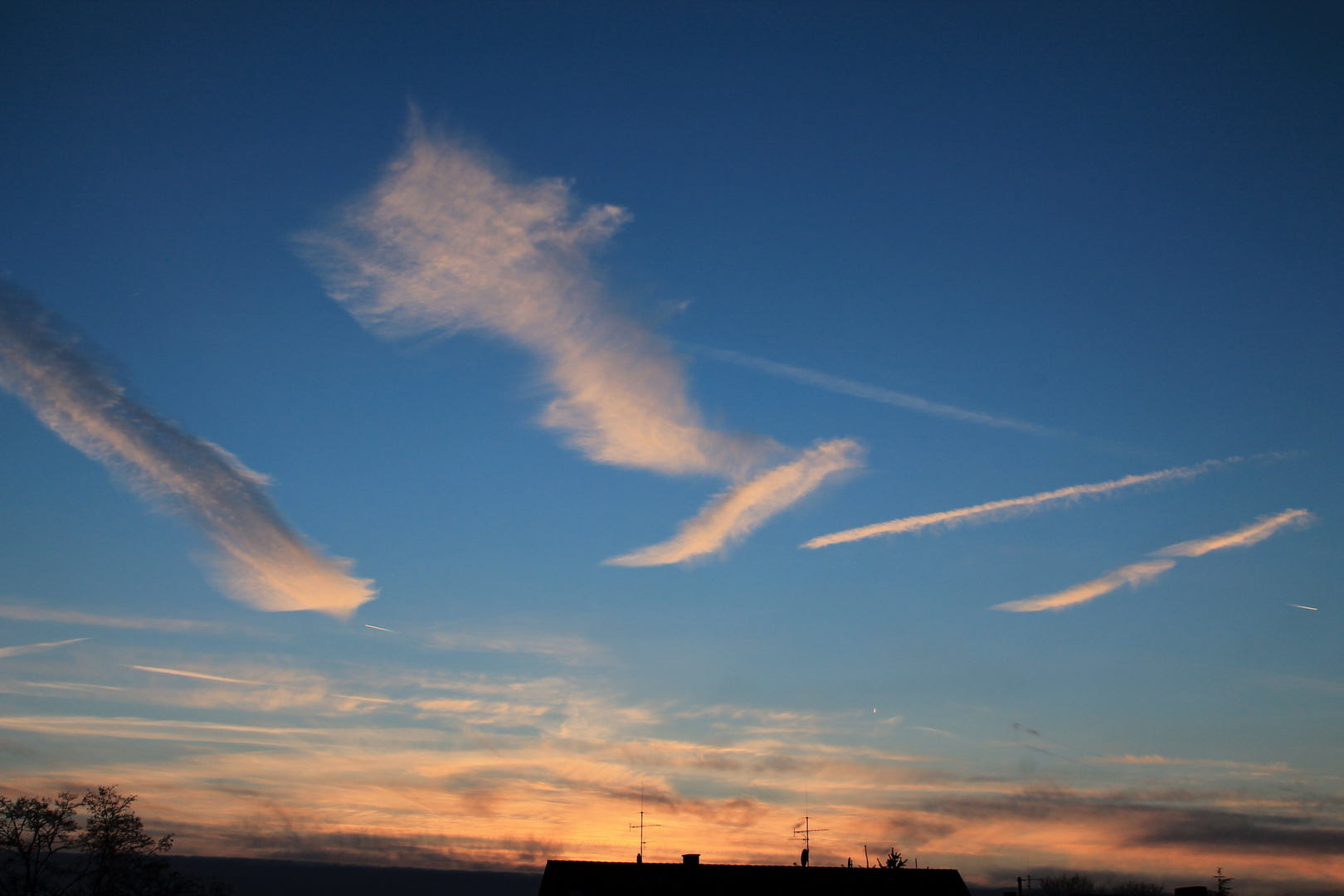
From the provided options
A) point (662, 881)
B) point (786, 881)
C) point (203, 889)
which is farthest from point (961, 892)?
point (203, 889)

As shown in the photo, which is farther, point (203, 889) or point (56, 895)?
point (203, 889)

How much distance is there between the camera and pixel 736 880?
58.5m

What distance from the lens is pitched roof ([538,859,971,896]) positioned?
56844 millimetres

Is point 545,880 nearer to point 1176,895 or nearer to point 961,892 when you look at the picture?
point 961,892

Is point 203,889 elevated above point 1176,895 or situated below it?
below

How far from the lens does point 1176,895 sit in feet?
157

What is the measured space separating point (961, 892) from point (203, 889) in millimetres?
52161

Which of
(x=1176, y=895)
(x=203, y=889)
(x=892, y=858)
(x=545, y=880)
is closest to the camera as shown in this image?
(x=1176, y=895)

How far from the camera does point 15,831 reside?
5872cm

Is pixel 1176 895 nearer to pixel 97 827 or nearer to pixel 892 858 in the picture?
pixel 892 858

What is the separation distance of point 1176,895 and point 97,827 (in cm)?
6604

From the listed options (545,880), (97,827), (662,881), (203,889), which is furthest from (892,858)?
(97,827)

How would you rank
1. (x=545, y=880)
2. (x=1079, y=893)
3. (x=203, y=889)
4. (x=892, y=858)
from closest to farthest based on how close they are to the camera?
1. (x=545, y=880)
2. (x=203, y=889)
3. (x=892, y=858)
4. (x=1079, y=893)

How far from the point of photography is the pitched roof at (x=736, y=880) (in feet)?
186
